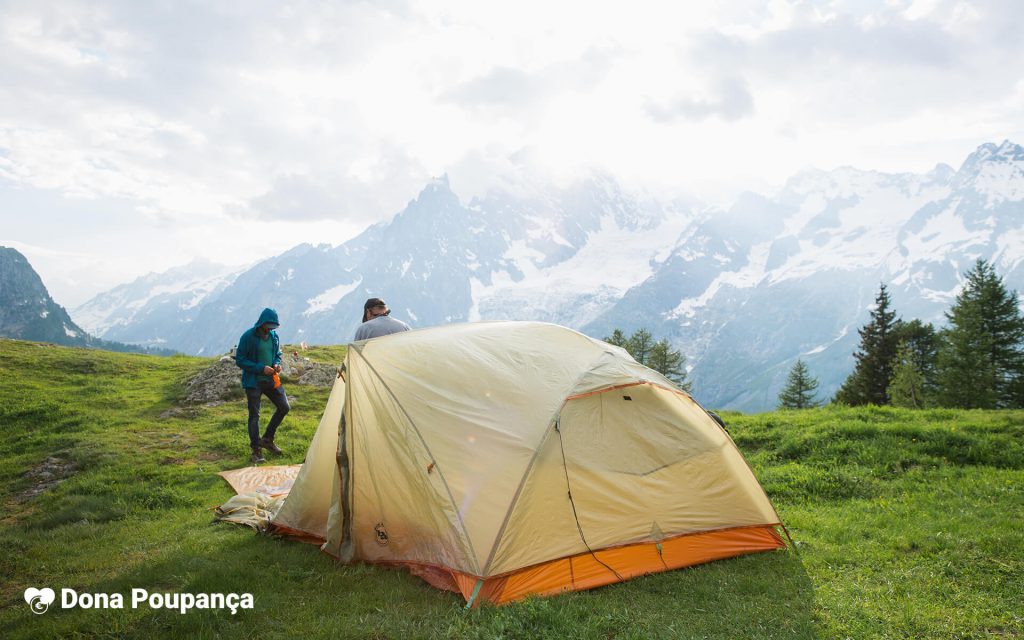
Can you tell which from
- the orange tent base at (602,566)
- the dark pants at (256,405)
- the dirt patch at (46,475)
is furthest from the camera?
the dark pants at (256,405)

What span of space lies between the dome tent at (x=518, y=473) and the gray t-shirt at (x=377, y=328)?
1431 mm

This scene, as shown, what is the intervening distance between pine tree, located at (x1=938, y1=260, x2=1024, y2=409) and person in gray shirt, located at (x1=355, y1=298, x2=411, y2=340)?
136 feet

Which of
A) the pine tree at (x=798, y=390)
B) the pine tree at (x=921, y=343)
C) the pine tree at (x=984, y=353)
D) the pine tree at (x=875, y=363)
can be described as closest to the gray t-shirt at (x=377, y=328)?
the pine tree at (x=984, y=353)

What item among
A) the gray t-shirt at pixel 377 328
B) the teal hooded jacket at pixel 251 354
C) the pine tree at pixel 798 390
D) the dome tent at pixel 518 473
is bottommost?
the pine tree at pixel 798 390

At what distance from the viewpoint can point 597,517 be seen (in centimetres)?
752

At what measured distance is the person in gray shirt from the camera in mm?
10664

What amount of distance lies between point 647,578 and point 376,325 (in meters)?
6.62

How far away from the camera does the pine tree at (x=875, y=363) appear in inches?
1923

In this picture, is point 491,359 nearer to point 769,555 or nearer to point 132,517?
point 769,555

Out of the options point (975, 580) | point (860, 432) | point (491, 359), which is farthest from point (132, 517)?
point (860, 432)

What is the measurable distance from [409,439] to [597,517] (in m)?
2.87

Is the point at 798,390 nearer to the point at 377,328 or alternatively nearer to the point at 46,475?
the point at 377,328

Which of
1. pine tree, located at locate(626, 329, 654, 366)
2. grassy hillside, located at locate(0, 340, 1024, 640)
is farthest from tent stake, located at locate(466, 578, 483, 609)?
pine tree, located at locate(626, 329, 654, 366)

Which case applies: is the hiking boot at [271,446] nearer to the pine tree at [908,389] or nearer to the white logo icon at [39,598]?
the white logo icon at [39,598]
